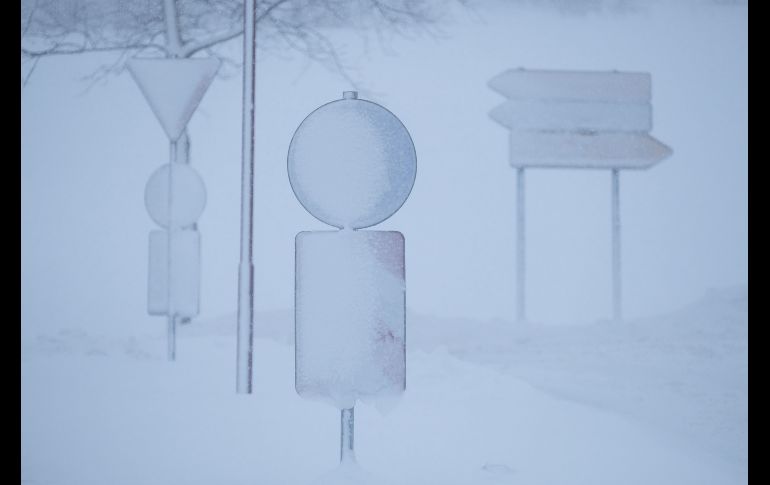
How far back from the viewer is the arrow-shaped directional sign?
315 centimetres

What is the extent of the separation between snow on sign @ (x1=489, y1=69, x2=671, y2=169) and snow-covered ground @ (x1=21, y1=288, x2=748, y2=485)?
970 mm

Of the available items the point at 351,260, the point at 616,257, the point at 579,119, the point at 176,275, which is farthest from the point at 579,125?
the point at 176,275

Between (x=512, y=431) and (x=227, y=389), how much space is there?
1.44m

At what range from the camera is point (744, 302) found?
3568 millimetres

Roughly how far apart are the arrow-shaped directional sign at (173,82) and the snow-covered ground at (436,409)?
122 centimetres

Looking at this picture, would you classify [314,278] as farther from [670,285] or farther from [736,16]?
[736,16]

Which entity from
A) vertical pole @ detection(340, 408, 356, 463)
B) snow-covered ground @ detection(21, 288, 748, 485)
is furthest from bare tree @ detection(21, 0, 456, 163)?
vertical pole @ detection(340, 408, 356, 463)

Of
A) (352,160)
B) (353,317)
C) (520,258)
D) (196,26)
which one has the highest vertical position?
(196,26)

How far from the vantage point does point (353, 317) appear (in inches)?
80.0

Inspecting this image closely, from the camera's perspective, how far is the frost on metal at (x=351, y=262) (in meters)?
2.03

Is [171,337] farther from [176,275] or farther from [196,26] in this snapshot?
[196,26]

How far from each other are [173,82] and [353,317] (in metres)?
1.81

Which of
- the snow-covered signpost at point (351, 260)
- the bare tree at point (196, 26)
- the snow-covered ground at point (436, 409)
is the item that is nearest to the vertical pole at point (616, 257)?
the snow-covered ground at point (436, 409)
